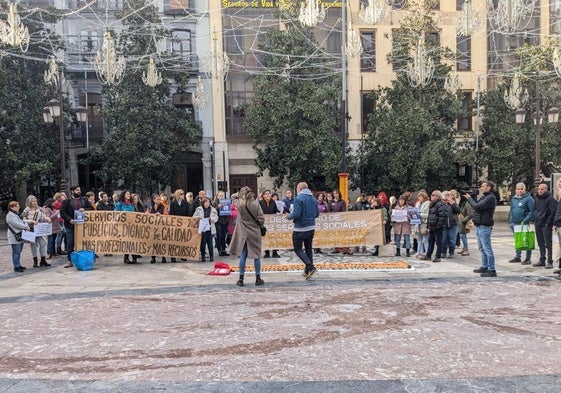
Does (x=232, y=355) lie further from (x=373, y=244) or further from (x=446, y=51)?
(x=446, y=51)

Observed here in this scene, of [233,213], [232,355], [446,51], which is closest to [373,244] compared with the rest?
[233,213]

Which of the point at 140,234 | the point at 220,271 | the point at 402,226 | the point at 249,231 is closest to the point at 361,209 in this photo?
the point at 402,226

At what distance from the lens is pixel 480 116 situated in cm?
2536

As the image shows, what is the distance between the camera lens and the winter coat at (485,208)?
8.70 m

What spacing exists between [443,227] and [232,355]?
7.52 metres

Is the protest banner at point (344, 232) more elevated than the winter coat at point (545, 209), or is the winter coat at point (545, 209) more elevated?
the winter coat at point (545, 209)

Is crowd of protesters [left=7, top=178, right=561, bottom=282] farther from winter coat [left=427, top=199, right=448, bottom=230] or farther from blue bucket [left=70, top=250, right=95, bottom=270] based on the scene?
blue bucket [left=70, top=250, right=95, bottom=270]

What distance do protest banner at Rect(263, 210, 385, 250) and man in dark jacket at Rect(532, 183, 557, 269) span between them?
3490 mm

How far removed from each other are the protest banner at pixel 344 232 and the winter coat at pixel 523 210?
3058 mm

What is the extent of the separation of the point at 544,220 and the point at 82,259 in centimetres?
1007

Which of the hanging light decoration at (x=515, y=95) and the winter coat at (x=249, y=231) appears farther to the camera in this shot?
the hanging light decoration at (x=515, y=95)

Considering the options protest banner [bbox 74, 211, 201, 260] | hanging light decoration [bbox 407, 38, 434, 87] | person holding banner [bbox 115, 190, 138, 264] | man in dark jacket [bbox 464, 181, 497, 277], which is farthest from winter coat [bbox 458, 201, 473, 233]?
person holding banner [bbox 115, 190, 138, 264]

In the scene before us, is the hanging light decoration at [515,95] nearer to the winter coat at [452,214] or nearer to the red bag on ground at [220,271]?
the winter coat at [452,214]

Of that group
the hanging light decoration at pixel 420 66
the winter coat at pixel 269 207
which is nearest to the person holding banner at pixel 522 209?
the winter coat at pixel 269 207
